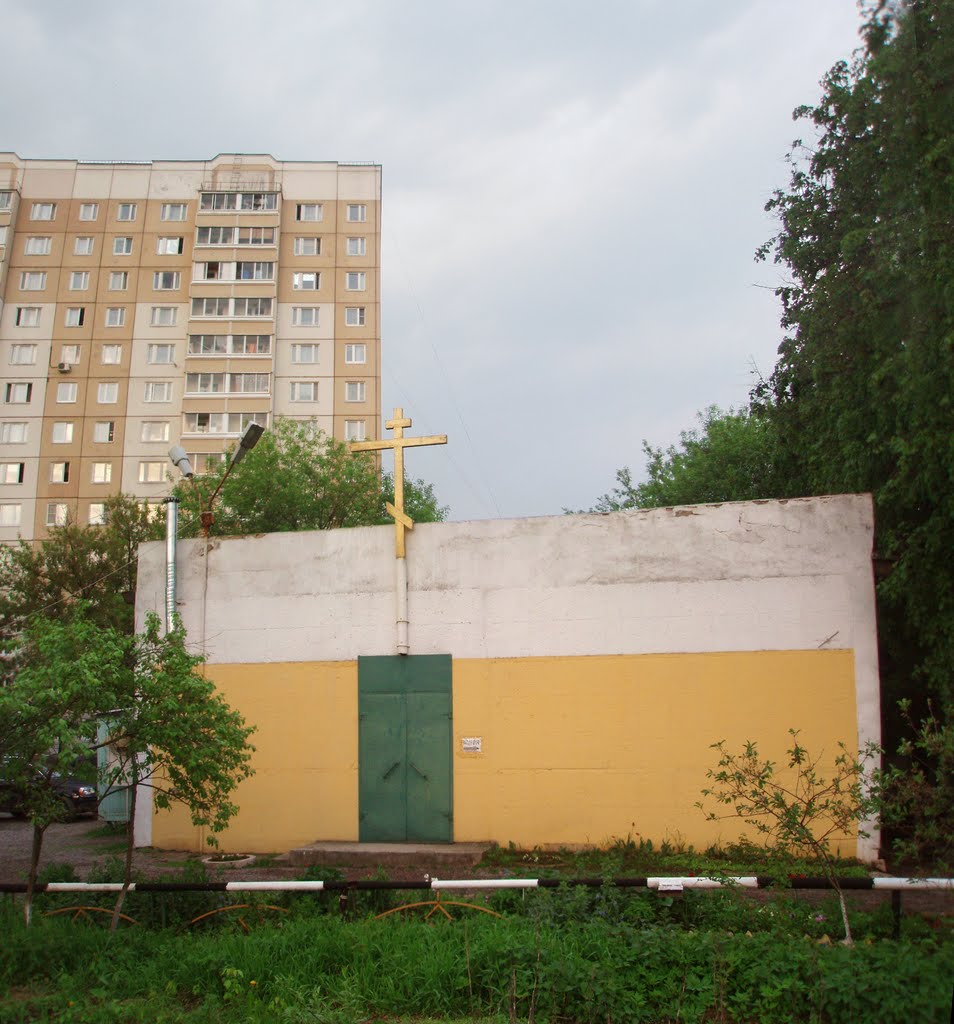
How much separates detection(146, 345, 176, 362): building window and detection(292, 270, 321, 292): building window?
24.0 ft

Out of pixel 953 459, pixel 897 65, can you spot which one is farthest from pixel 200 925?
pixel 897 65

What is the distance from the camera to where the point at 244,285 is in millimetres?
47688

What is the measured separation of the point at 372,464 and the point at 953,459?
82.8ft

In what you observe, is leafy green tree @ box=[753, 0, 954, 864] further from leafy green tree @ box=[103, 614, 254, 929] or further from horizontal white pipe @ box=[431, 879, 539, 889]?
leafy green tree @ box=[103, 614, 254, 929]

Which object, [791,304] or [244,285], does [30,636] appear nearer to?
[791,304]

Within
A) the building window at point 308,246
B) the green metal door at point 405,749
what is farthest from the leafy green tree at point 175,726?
the building window at point 308,246

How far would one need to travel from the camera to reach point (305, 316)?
159ft

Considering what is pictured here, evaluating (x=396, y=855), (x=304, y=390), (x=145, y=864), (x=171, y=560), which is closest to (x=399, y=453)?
(x=171, y=560)

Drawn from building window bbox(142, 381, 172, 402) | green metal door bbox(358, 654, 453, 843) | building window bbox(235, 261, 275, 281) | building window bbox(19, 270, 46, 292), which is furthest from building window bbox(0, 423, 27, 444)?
green metal door bbox(358, 654, 453, 843)

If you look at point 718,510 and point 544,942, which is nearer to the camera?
point 544,942

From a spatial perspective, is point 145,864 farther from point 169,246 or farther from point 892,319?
point 169,246

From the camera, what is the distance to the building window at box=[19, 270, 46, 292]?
48.4m

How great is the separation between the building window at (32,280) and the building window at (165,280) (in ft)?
19.4

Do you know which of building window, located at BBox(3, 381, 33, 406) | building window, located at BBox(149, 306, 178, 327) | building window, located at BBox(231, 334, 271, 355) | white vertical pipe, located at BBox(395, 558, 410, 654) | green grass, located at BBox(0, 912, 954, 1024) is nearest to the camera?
green grass, located at BBox(0, 912, 954, 1024)
